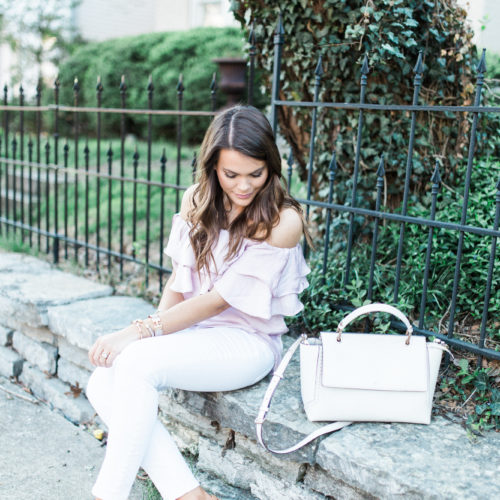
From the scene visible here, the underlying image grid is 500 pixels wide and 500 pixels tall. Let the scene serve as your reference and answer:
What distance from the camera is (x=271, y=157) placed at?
2234 mm

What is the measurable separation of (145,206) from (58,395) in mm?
2409

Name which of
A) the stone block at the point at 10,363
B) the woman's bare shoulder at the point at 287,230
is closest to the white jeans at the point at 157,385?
the woman's bare shoulder at the point at 287,230

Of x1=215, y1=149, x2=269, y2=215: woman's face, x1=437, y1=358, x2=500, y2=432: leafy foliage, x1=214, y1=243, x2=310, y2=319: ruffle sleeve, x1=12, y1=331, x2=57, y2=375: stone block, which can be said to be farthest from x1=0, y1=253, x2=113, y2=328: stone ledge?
x1=437, y1=358, x2=500, y2=432: leafy foliage

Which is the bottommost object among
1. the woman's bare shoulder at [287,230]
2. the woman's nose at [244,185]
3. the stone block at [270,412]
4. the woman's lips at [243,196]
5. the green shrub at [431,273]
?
the stone block at [270,412]

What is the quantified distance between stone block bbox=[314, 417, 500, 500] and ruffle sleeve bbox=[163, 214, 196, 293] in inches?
33.3

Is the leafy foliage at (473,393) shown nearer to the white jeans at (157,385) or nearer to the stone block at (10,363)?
the white jeans at (157,385)

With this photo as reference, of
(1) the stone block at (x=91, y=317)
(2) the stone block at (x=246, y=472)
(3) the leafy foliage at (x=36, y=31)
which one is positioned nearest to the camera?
(2) the stone block at (x=246, y=472)

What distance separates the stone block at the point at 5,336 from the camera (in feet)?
12.1

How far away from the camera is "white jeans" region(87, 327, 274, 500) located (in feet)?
6.66

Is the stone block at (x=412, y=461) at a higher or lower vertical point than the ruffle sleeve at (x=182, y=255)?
lower

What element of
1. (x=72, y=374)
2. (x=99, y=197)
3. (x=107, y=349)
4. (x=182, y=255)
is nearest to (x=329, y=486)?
(x=107, y=349)

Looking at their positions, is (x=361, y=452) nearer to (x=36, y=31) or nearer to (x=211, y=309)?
(x=211, y=309)

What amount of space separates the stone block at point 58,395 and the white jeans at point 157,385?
Result: 828 mm

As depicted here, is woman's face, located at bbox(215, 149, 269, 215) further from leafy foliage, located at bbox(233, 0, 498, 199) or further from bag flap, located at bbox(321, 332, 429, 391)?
leafy foliage, located at bbox(233, 0, 498, 199)
